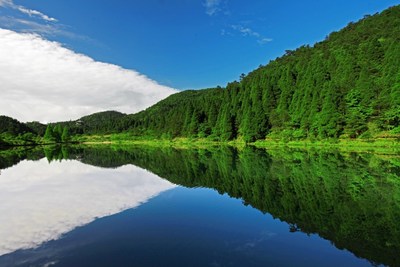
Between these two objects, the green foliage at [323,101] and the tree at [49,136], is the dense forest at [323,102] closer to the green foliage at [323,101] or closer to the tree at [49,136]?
the green foliage at [323,101]

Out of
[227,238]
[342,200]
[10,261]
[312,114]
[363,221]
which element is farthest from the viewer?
[312,114]

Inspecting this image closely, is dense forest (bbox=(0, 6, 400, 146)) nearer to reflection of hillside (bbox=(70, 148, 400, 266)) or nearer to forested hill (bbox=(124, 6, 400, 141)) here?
forested hill (bbox=(124, 6, 400, 141))

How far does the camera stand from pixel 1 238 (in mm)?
10531

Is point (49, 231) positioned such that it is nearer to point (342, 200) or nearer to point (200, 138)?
point (342, 200)

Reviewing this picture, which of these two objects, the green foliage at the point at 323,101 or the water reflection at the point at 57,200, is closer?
the water reflection at the point at 57,200

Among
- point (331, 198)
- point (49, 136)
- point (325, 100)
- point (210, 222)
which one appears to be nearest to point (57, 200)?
point (210, 222)

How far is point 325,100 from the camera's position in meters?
63.4

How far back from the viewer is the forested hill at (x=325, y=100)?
56500 mm

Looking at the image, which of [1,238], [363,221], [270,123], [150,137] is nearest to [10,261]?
[1,238]

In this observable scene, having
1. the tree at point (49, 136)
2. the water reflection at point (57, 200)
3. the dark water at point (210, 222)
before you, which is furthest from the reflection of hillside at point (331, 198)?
the tree at point (49, 136)

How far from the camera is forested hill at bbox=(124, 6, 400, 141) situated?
185ft

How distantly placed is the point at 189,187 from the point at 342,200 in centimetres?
995

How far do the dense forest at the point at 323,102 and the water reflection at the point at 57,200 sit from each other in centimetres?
4543

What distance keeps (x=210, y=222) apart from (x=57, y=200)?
966 centimetres
